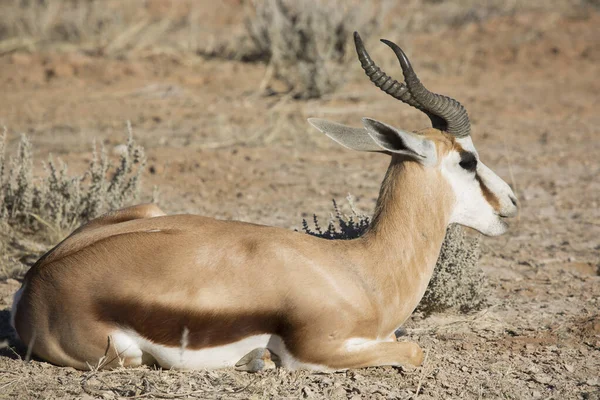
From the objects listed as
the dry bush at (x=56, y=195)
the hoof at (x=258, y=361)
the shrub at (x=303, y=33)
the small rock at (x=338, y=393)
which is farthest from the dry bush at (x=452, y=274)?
the shrub at (x=303, y=33)

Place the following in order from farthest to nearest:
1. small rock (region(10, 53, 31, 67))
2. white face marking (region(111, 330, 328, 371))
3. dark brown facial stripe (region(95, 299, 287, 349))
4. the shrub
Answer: small rock (region(10, 53, 31, 67)), the shrub, white face marking (region(111, 330, 328, 371)), dark brown facial stripe (region(95, 299, 287, 349))

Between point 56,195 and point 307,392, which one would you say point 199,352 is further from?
point 56,195

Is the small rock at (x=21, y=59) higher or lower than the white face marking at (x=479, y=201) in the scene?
lower

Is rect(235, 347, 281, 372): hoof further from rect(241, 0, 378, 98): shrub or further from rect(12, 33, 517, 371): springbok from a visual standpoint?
rect(241, 0, 378, 98): shrub

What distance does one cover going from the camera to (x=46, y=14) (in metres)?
15.7

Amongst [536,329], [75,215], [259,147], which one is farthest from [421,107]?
[259,147]

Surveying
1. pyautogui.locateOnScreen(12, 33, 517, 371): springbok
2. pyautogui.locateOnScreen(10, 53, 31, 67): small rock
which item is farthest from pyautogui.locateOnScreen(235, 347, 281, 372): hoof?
pyautogui.locateOnScreen(10, 53, 31, 67): small rock

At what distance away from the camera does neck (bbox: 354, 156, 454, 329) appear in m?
4.58

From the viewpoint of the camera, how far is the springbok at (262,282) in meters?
→ 4.27

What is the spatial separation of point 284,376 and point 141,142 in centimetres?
592

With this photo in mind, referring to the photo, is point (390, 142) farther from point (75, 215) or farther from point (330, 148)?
point (330, 148)

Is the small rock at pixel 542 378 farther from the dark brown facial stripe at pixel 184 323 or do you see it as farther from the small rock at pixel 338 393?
the dark brown facial stripe at pixel 184 323

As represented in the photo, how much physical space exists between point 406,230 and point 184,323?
1274mm

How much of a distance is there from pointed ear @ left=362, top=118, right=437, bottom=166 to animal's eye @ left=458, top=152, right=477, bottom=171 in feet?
0.62
